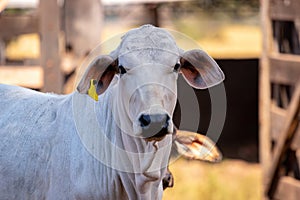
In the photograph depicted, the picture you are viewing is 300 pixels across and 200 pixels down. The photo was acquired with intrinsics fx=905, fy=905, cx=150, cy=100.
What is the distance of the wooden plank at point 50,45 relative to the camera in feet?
27.6

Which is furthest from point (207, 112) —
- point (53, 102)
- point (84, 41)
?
point (53, 102)

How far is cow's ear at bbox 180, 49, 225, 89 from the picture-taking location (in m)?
4.82

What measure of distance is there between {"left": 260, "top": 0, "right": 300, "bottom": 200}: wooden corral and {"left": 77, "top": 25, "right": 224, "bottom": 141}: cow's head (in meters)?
3.13

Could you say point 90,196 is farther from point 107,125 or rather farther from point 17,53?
point 17,53

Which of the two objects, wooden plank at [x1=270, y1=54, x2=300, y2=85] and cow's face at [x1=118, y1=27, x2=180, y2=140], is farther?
wooden plank at [x1=270, y1=54, x2=300, y2=85]

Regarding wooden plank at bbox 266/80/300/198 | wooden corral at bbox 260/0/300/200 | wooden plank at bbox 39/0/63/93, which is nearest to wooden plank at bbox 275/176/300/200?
wooden corral at bbox 260/0/300/200

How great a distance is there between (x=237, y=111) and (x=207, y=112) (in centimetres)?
74

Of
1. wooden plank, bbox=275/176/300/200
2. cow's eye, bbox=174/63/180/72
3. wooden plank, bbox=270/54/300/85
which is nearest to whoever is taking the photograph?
cow's eye, bbox=174/63/180/72

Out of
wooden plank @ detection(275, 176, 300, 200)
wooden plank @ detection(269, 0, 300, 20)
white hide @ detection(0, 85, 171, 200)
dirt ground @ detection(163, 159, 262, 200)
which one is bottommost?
dirt ground @ detection(163, 159, 262, 200)

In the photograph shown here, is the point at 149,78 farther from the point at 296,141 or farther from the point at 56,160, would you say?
the point at 296,141

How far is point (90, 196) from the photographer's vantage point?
491 cm

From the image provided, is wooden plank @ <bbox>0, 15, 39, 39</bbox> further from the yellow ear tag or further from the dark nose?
the dark nose

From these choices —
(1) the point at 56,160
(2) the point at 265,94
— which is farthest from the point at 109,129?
(2) the point at 265,94

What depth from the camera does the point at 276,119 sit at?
852 centimetres
